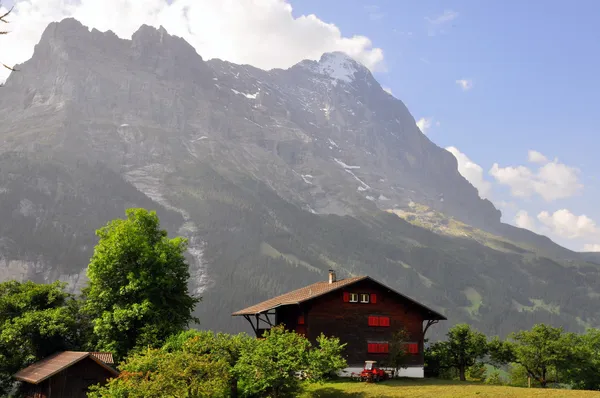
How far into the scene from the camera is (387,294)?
201ft

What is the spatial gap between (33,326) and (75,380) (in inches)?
471

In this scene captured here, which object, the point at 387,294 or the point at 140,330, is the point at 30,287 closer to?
the point at 140,330

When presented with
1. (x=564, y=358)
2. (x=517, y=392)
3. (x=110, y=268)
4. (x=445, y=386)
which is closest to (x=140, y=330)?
(x=110, y=268)

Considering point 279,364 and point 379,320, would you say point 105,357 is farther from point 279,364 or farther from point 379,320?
point 379,320

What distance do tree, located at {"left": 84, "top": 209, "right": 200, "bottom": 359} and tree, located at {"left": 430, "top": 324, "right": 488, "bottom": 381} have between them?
27031mm

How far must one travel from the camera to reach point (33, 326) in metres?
58.5

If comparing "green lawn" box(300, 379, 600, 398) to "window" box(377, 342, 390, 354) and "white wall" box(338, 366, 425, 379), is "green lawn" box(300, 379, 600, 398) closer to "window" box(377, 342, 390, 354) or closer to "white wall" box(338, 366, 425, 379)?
"white wall" box(338, 366, 425, 379)

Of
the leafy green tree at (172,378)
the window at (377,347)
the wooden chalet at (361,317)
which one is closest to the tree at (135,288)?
the wooden chalet at (361,317)

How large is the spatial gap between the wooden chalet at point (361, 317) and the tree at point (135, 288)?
321 inches

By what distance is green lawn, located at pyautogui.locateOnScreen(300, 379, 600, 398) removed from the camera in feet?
141

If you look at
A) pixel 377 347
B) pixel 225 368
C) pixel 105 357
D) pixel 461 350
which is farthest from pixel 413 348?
pixel 105 357

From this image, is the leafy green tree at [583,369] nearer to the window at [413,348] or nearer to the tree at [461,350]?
the tree at [461,350]

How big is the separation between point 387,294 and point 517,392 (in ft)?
62.6

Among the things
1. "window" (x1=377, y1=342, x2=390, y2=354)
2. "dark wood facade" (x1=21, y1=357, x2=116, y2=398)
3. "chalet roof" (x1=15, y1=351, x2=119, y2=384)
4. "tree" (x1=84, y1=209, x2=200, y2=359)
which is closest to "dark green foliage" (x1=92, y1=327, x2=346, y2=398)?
"chalet roof" (x1=15, y1=351, x2=119, y2=384)
